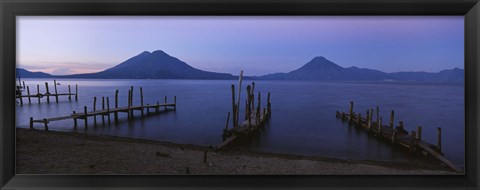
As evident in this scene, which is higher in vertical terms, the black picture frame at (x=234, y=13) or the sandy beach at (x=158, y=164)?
the black picture frame at (x=234, y=13)

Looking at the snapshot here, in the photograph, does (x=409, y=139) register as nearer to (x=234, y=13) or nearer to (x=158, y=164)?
(x=158, y=164)

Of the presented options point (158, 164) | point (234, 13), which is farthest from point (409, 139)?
point (234, 13)

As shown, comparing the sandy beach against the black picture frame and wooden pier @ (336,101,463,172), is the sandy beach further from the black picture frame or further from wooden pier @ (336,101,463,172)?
the black picture frame

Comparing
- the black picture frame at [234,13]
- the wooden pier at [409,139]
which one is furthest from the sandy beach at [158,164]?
the black picture frame at [234,13]

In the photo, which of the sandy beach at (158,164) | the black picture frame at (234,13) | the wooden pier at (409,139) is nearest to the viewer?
the black picture frame at (234,13)

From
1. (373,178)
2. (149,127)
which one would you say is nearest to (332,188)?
(373,178)

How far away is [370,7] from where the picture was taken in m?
2.20

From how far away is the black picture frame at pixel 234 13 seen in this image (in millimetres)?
2191

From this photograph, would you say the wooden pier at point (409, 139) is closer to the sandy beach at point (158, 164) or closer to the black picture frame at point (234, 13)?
the sandy beach at point (158, 164)

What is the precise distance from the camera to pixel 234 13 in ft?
7.34

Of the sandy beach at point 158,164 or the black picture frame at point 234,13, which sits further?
the sandy beach at point 158,164

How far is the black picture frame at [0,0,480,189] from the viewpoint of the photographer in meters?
2.19

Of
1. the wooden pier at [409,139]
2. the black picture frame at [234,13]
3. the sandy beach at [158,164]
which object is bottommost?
the wooden pier at [409,139]

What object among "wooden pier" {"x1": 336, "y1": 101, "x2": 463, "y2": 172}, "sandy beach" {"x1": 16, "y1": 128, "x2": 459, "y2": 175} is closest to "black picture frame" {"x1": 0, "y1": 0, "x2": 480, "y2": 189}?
"sandy beach" {"x1": 16, "y1": 128, "x2": 459, "y2": 175}
